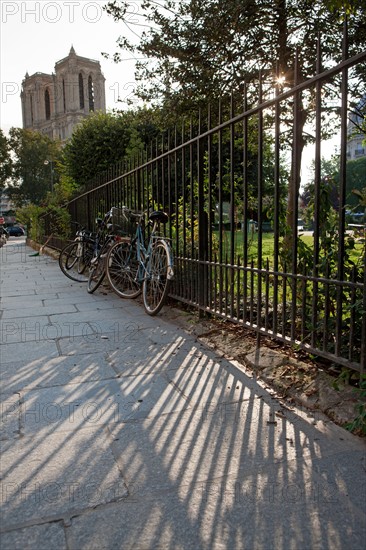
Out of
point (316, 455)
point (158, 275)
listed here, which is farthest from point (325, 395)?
point (158, 275)

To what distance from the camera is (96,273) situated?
729 centimetres

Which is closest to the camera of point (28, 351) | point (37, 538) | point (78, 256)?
point (37, 538)

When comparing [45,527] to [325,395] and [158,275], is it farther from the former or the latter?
[158,275]

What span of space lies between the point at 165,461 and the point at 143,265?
367 centimetres

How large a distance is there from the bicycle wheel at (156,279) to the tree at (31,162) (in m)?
67.3

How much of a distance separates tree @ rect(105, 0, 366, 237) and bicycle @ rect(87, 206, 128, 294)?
6.87 ft

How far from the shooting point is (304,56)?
6605 mm

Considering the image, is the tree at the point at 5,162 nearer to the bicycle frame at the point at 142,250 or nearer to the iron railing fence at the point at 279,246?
the iron railing fence at the point at 279,246

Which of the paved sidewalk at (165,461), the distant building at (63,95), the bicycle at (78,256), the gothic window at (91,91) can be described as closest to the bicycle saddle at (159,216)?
the paved sidewalk at (165,461)

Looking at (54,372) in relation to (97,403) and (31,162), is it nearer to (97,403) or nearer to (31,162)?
(97,403)

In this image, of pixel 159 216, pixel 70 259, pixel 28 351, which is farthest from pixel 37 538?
pixel 70 259

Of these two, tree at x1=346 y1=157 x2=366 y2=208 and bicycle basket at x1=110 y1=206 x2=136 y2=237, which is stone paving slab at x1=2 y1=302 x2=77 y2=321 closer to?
bicycle basket at x1=110 y1=206 x2=136 y2=237

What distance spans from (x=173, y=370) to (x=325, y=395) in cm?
117

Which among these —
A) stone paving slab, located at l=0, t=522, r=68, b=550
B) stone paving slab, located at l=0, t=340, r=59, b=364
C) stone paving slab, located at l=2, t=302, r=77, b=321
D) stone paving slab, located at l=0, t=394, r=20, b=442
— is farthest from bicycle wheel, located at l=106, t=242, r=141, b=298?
stone paving slab, located at l=0, t=522, r=68, b=550
